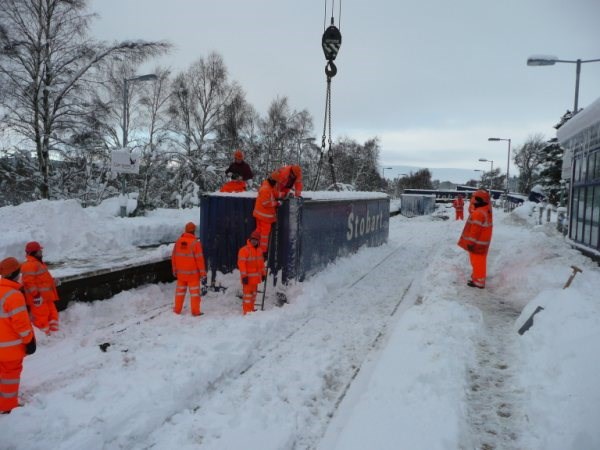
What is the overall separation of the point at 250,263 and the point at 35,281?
9.72 feet

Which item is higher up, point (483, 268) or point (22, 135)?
point (22, 135)

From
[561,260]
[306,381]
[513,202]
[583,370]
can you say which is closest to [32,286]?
[306,381]

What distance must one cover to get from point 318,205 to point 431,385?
5.07m

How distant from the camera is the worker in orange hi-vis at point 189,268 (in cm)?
682

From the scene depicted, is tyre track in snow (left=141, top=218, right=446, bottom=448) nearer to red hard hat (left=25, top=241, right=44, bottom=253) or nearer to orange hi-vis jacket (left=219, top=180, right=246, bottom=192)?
red hard hat (left=25, top=241, right=44, bottom=253)

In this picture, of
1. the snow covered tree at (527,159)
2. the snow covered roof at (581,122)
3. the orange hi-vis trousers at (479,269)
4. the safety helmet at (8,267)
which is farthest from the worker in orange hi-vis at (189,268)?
the snow covered tree at (527,159)

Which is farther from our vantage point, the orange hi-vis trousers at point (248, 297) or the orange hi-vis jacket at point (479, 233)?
the orange hi-vis jacket at point (479, 233)

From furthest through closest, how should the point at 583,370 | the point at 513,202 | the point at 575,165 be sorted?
the point at 513,202
the point at 575,165
the point at 583,370

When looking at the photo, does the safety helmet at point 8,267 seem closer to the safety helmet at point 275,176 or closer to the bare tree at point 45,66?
the safety helmet at point 275,176

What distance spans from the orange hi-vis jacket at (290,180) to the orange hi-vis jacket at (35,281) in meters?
3.89

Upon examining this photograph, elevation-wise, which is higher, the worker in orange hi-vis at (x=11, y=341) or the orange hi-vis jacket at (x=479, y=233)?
the orange hi-vis jacket at (x=479, y=233)

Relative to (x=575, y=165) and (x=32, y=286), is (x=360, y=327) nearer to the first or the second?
(x=32, y=286)

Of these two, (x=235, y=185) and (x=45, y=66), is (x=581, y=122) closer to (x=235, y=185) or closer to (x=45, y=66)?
(x=235, y=185)

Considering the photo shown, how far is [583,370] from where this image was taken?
3756mm
